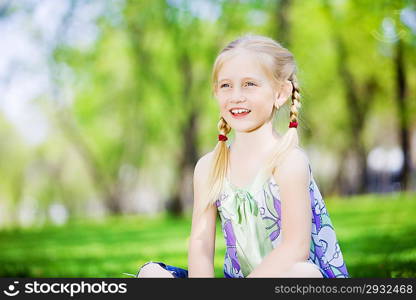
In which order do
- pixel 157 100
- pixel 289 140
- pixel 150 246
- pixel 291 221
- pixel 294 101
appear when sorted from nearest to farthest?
pixel 291 221, pixel 289 140, pixel 294 101, pixel 150 246, pixel 157 100

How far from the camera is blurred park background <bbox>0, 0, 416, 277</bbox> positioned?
40.7 ft

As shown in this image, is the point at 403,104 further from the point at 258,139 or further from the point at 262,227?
the point at 262,227

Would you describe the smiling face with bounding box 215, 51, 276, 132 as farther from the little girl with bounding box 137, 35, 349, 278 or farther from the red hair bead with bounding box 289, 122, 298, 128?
the red hair bead with bounding box 289, 122, 298, 128

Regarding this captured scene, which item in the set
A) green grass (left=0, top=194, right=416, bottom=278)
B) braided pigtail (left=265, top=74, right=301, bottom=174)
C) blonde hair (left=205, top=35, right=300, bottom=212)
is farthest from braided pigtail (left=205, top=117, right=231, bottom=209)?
green grass (left=0, top=194, right=416, bottom=278)

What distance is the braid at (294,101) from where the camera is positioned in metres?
2.88

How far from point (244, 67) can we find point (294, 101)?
0.30 metres

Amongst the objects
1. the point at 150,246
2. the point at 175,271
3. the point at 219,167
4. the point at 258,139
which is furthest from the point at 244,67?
the point at 150,246

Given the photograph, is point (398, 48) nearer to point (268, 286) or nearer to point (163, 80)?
point (163, 80)

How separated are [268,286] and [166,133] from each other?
21209mm

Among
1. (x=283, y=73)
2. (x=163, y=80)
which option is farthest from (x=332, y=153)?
(x=283, y=73)

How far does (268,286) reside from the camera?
268cm

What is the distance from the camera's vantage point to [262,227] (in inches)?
113

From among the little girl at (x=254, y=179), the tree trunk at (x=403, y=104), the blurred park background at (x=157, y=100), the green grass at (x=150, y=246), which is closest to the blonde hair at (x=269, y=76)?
the little girl at (x=254, y=179)

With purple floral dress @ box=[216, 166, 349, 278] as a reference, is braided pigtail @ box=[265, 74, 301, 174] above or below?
above
